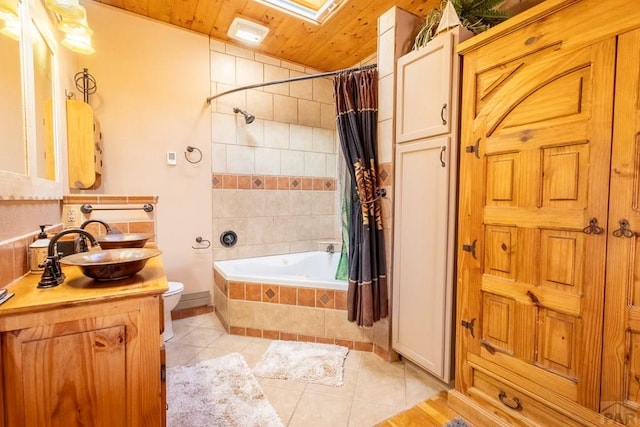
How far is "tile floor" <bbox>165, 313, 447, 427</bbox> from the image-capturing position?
5.23ft

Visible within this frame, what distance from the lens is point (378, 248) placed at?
2055mm

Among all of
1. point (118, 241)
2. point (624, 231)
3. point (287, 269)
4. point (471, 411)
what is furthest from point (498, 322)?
point (287, 269)

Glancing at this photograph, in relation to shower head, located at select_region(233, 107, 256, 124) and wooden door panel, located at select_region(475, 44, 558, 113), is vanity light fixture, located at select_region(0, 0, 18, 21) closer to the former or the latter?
shower head, located at select_region(233, 107, 256, 124)

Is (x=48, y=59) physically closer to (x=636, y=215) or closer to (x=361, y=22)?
(x=361, y=22)

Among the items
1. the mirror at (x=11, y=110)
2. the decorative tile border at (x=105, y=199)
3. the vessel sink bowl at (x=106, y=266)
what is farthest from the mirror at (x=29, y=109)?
the vessel sink bowl at (x=106, y=266)

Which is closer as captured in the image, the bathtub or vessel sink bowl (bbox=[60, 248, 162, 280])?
vessel sink bowl (bbox=[60, 248, 162, 280])

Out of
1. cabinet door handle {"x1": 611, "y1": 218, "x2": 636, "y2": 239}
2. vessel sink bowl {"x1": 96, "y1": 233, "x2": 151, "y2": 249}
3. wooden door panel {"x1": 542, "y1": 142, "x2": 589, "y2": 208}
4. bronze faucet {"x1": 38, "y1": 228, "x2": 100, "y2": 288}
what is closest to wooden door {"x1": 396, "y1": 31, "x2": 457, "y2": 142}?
wooden door panel {"x1": 542, "y1": 142, "x2": 589, "y2": 208}

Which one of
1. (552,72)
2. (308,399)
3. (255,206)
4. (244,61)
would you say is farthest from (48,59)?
(552,72)

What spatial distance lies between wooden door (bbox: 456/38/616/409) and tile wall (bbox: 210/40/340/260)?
149 centimetres

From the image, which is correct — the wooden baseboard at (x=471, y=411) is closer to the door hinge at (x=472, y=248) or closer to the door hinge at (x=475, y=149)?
the door hinge at (x=472, y=248)

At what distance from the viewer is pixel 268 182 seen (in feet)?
10.6

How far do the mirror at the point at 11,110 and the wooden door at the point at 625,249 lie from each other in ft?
7.07

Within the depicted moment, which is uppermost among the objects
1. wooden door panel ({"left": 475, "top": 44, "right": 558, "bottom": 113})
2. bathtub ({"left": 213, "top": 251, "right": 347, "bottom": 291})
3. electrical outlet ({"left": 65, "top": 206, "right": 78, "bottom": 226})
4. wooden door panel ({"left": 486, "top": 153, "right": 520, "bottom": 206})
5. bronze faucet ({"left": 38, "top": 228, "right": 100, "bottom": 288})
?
wooden door panel ({"left": 475, "top": 44, "right": 558, "bottom": 113})

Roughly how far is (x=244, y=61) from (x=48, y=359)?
293cm
